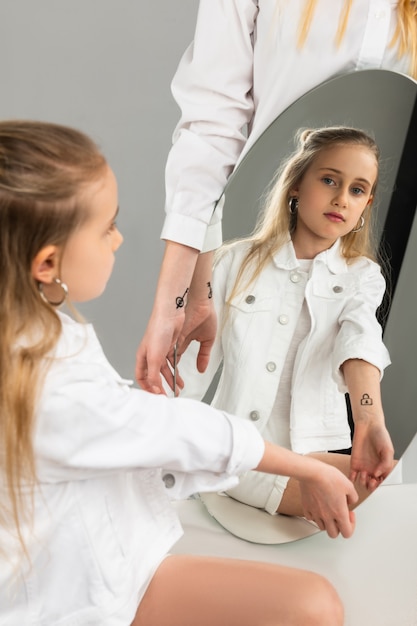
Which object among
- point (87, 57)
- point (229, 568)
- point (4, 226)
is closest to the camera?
point (4, 226)

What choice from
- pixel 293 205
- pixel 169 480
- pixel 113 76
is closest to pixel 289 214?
pixel 293 205

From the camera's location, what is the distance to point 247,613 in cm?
82

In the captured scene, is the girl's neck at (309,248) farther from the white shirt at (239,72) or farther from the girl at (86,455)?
the girl at (86,455)

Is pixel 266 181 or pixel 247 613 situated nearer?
pixel 247 613

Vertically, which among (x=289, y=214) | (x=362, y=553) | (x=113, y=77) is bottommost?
(x=362, y=553)

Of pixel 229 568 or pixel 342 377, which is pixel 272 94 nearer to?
pixel 342 377

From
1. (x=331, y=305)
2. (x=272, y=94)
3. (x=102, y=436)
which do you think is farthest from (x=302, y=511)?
(x=272, y=94)

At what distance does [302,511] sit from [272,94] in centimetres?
46

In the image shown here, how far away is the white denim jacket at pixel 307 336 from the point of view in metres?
1.00

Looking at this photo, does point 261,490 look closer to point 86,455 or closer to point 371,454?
point 371,454

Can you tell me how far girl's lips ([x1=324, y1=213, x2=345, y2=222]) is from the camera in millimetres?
987

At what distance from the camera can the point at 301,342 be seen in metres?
1.00

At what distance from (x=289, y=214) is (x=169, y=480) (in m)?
0.34

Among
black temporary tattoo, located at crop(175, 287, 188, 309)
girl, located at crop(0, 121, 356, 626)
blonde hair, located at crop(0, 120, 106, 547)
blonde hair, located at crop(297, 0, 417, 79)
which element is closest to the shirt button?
girl, located at crop(0, 121, 356, 626)
